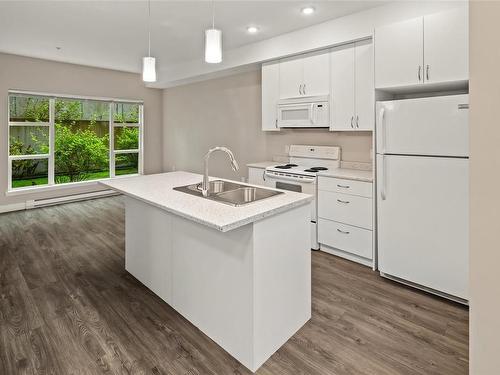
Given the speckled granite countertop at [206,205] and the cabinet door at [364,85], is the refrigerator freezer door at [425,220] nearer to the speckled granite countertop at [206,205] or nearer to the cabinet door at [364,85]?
the cabinet door at [364,85]

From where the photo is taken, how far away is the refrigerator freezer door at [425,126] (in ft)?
7.54

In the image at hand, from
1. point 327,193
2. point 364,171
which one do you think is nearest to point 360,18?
point 364,171

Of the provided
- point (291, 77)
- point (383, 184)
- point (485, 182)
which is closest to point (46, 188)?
point (291, 77)

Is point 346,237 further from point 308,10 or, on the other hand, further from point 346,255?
point 308,10

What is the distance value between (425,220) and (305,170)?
1501 millimetres

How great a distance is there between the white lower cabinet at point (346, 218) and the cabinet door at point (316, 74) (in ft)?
3.66

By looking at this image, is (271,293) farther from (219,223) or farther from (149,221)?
(149,221)

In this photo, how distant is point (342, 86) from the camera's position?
3.54 metres

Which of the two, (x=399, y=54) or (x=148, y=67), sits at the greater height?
(x=399, y=54)

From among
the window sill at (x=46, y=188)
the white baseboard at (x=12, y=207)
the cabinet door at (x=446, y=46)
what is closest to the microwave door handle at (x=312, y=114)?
the cabinet door at (x=446, y=46)

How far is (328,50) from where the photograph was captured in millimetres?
3646

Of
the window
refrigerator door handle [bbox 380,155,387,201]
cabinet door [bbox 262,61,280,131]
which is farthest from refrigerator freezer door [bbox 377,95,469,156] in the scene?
the window

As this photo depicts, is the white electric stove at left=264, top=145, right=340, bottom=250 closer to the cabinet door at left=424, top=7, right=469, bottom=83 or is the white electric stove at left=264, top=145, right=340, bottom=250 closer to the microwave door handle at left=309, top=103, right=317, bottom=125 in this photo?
the microwave door handle at left=309, top=103, right=317, bottom=125

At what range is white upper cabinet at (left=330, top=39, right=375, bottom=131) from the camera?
3322 mm
